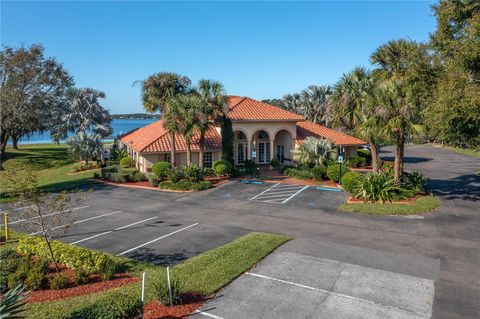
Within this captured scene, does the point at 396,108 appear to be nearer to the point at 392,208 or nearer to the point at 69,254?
the point at 392,208

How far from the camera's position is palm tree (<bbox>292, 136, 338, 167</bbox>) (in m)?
29.7

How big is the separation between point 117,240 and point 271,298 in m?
8.05

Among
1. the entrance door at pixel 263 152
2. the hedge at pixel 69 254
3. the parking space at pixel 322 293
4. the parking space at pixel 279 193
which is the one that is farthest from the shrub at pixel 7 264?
the entrance door at pixel 263 152

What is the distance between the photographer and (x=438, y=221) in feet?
55.7

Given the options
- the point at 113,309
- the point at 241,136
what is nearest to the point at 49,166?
the point at 241,136

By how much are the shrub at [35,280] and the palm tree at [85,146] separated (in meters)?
28.8

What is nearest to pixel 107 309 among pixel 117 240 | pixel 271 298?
pixel 271 298

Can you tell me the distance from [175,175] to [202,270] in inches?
643

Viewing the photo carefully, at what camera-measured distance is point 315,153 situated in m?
29.8

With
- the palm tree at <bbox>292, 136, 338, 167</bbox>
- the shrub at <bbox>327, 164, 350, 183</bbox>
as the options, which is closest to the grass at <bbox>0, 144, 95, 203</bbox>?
the palm tree at <bbox>292, 136, 338, 167</bbox>

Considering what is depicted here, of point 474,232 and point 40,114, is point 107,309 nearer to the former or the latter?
point 474,232

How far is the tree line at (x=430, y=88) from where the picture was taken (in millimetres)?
16672

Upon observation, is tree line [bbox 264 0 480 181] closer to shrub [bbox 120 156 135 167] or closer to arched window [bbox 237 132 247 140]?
arched window [bbox 237 132 247 140]

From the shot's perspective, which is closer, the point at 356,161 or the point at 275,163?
the point at 275,163
